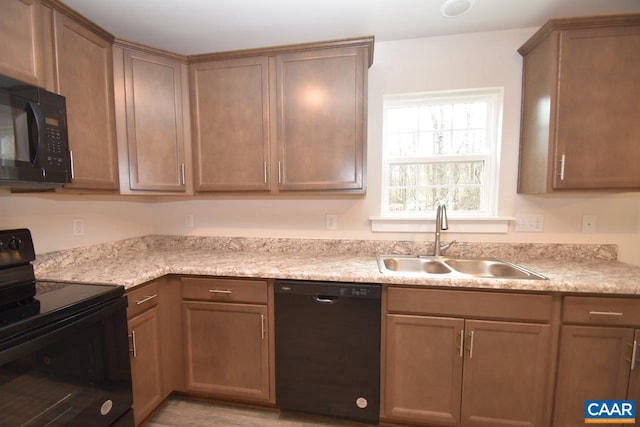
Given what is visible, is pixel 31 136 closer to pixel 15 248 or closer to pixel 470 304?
pixel 15 248

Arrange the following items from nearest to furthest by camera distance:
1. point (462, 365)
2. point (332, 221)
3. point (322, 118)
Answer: point (462, 365)
point (322, 118)
point (332, 221)

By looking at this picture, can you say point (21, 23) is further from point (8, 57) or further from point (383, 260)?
point (383, 260)

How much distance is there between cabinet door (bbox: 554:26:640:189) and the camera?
144 centimetres

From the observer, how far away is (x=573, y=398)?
1351 mm

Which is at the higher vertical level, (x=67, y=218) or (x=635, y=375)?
(x=67, y=218)

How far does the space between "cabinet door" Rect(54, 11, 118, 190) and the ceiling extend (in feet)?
0.89

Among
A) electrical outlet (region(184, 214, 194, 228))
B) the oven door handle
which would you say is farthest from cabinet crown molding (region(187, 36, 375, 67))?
electrical outlet (region(184, 214, 194, 228))

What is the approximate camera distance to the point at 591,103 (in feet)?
4.83

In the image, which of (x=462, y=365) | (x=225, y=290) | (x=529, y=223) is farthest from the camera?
(x=529, y=223)

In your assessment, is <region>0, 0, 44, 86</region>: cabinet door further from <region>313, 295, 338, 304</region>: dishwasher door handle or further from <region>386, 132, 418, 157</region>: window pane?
<region>386, 132, 418, 157</region>: window pane

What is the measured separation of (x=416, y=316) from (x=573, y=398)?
866mm

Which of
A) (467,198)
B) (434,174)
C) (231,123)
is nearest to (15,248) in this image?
(231,123)

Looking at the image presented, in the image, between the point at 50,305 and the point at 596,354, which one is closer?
the point at 50,305

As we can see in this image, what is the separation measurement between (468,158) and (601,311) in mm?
1131
